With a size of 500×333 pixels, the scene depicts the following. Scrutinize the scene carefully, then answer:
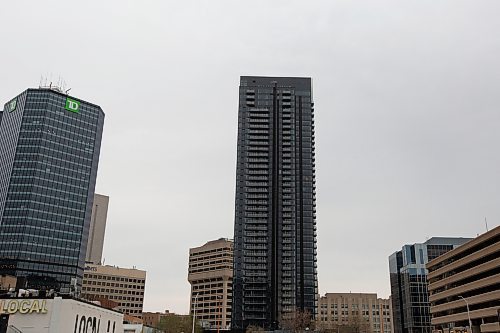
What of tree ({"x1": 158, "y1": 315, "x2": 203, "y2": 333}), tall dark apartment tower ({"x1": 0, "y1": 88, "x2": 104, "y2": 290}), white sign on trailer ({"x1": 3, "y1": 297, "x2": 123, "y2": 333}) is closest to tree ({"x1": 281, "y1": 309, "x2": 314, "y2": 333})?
tree ({"x1": 158, "y1": 315, "x2": 203, "y2": 333})

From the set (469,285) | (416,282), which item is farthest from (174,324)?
(416,282)

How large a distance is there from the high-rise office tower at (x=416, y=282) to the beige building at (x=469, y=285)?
41.8 metres

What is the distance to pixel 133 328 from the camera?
105 meters

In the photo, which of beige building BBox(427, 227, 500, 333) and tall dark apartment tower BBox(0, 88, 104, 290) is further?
tall dark apartment tower BBox(0, 88, 104, 290)

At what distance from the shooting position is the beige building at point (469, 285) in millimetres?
102875

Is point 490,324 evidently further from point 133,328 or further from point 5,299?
point 5,299

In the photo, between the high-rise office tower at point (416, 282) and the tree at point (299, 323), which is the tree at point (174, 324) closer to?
the tree at point (299, 323)

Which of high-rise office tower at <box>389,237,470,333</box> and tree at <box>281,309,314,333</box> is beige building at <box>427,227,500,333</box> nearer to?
high-rise office tower at <box>389,237,470,333</box>

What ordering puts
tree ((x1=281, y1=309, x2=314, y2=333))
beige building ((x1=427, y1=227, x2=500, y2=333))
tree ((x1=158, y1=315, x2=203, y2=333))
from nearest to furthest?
beige building ((x1=427, y1=227, x2=500, y2=333)), tree ((x1=158, y1=315, x2=203, y2=333)), tree ((x1=281, y1=309, x2=314, y2=333))

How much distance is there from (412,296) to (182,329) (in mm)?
83876

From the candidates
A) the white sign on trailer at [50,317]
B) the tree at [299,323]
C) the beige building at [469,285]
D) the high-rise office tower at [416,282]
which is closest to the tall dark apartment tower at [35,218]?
the tree at [299,323]

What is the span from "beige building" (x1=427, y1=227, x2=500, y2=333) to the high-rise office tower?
1644 inches

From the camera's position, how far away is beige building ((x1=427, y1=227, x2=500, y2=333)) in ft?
338

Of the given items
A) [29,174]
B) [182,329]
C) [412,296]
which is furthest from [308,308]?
[29,174]
